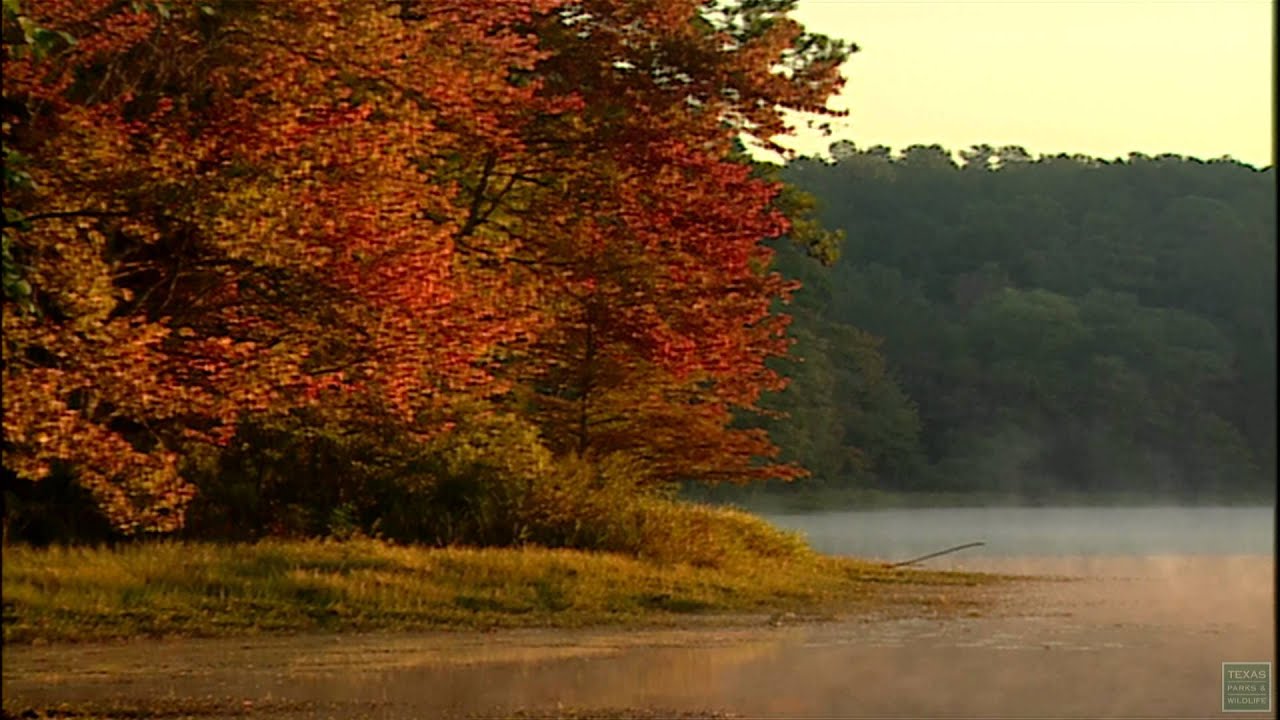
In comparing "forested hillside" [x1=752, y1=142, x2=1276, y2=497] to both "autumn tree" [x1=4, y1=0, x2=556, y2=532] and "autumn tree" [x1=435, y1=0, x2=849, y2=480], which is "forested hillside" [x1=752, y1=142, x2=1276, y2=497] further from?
"autumn tree" [x1=4, y1=0, x2=556, y2=532]

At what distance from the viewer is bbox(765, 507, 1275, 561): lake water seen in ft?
159

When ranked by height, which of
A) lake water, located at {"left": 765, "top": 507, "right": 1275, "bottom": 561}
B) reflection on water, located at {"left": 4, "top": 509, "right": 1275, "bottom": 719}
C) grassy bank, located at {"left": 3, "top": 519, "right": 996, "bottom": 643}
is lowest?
lake water, located at {"left": 765, "top": 507, "right": 1275, "bottom": 561}

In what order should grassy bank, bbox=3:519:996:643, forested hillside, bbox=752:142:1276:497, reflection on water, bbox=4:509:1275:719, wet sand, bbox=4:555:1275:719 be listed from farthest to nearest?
forested hillside, bbox=752:142:1276:497
grassy bank, bbox=3:519:996:643
reflection on water, bbox=4:509:1275:719
wet sand, bbox=4:555:1275:719

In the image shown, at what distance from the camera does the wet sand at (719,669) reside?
1539cm

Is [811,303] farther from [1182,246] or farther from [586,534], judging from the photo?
[586,534]

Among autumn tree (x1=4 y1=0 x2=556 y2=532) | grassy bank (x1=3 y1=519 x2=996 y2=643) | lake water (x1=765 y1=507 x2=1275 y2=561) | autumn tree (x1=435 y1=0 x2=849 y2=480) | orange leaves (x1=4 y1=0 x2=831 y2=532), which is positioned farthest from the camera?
lake water (x1=765 y1=507 x2=1275 y2=561)

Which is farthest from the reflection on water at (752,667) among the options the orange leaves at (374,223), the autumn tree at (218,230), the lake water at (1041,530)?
the lake water at (1041,530)

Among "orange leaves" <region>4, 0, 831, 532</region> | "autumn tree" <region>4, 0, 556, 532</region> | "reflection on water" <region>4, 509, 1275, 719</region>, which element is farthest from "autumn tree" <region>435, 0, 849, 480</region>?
"reflection on water" <region>4, 509, 1275, 719</region>

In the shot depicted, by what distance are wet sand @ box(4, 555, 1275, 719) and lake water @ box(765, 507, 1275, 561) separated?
21740 millimetres

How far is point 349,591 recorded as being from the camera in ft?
72.4

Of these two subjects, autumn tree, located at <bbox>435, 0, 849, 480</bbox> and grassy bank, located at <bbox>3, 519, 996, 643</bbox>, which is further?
autumn tree, located at <bbox>435, 0, 849, 480</bbox>

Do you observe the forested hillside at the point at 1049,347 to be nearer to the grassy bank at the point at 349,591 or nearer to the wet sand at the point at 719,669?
the grassy bank at the point at 349,591

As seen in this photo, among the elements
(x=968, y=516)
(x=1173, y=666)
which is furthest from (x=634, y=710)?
(x=968, y=516)

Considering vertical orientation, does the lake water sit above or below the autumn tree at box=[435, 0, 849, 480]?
below
